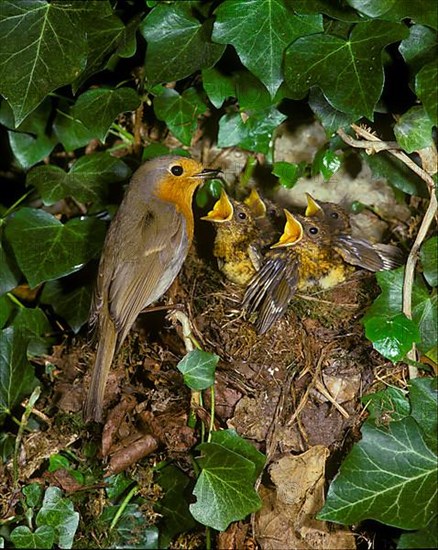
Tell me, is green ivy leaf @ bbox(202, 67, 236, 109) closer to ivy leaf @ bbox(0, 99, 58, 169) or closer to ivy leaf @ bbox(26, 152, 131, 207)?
ivy leaf @ bbox(26, 152, 131, 207)

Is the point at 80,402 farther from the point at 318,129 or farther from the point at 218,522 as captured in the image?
the point at 318,129

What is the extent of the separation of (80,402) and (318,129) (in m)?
1.17

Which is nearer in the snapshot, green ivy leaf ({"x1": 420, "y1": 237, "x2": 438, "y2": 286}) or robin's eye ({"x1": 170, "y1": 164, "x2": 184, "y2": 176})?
green ivy leaf ({"x1": 420, "y1": 237, "x2": 438, "y2": 286})

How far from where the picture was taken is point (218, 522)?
2.14 m

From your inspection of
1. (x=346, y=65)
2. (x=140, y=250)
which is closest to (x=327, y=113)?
(x=346, y=65)

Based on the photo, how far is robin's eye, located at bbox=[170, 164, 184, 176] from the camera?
111 inches

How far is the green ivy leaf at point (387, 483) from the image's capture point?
1.95 m

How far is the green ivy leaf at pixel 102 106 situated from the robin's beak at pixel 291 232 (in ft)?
1.88

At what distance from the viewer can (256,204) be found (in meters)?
3.00

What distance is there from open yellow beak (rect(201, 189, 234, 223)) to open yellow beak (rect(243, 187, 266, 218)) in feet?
0.48

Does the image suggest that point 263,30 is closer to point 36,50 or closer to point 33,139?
point 36,50

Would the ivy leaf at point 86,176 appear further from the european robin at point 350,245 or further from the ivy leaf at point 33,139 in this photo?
the european robin at point 350,245

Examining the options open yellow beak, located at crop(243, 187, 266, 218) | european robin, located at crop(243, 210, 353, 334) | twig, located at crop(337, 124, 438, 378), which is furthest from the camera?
open yellow beak, located at crop(243, 187, 266, 218)

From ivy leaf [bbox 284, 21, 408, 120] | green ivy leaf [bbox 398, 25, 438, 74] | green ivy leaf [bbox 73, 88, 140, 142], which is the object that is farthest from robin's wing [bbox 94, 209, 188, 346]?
green ivy leaf [bbox 398, 25, 438, 74]
